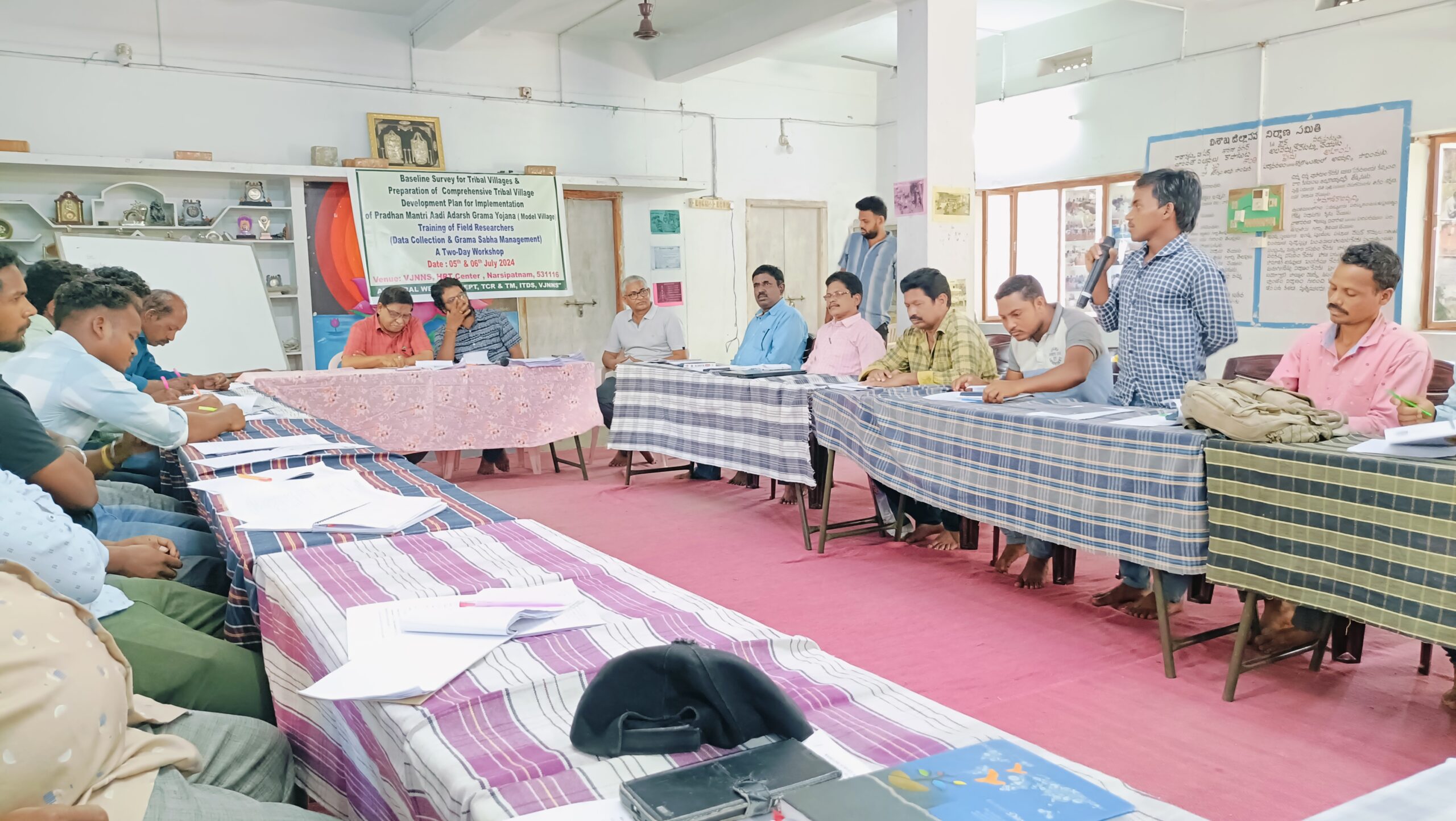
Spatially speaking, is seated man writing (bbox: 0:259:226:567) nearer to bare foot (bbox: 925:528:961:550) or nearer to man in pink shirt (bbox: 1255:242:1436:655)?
bare foot (bbox: 925:528:961:550)

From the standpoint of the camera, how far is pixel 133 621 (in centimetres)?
161

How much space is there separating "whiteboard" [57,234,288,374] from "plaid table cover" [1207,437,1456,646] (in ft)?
20.0

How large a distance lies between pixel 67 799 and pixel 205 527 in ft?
6.23

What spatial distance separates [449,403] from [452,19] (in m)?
3.06

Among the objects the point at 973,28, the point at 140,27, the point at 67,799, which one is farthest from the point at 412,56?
the point at 67,799

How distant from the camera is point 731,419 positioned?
4.48 metres

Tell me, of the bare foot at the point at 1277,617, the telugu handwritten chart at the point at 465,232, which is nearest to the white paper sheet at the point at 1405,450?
the bare foot at the point at 1277,617

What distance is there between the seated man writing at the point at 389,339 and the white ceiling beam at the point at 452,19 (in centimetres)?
201

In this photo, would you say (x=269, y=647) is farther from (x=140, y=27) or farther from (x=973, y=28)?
(x=140, y=27)

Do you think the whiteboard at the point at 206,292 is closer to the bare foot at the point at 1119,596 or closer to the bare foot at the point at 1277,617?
the bare foot at the point at 1119,596

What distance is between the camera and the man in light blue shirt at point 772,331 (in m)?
5.49

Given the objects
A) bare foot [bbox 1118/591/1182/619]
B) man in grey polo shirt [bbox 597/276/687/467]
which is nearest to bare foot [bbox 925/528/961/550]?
bare foot [bbox 1118/591/1182/619]

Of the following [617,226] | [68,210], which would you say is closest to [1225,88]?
[617,226]

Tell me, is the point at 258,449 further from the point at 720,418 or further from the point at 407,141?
the point at 407,141
